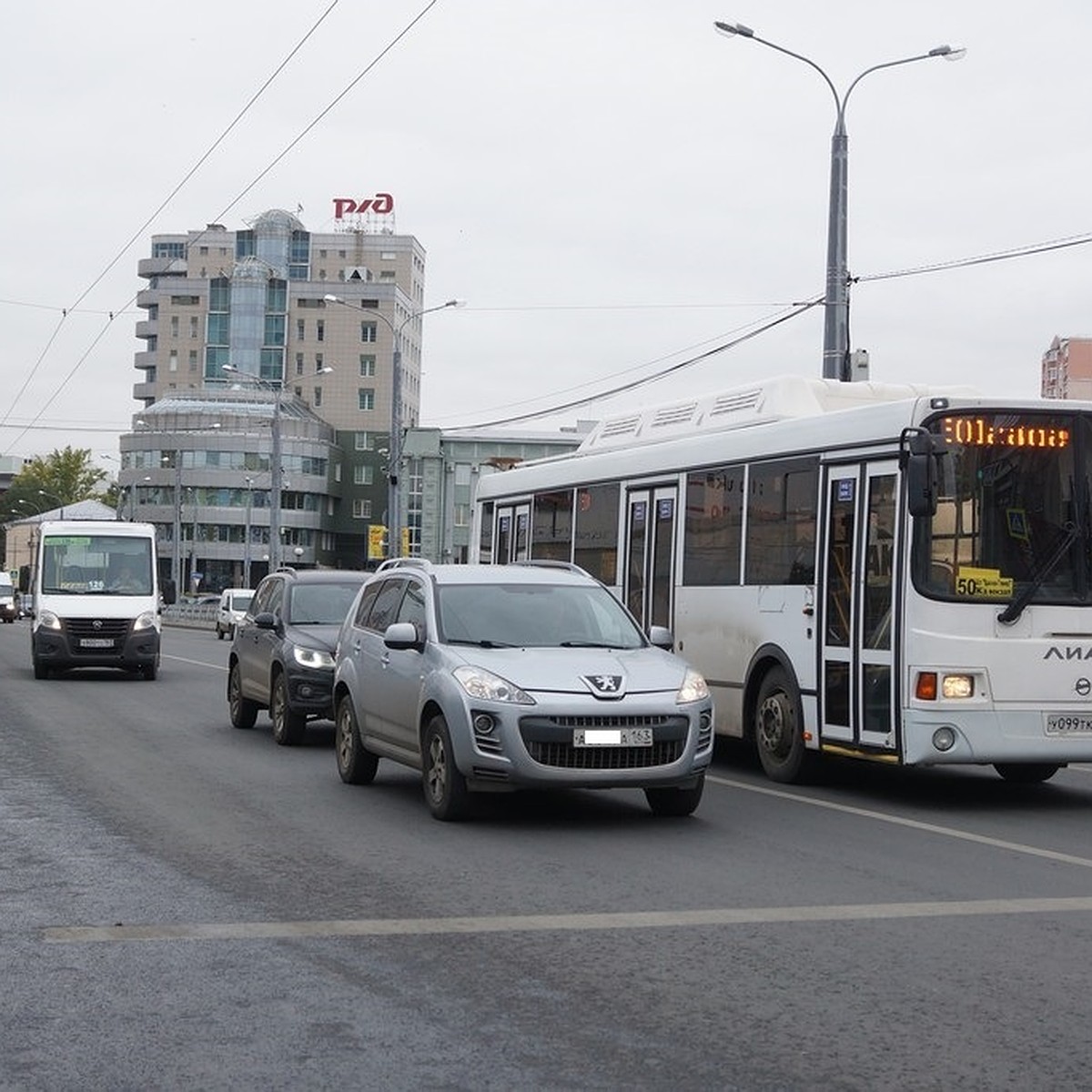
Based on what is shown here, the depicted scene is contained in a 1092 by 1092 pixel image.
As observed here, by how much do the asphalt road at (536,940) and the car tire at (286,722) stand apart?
3777 mm

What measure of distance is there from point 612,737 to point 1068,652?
3764 mm

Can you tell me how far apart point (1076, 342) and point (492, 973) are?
6237cm

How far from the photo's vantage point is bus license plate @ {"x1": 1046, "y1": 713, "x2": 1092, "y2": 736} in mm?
12703

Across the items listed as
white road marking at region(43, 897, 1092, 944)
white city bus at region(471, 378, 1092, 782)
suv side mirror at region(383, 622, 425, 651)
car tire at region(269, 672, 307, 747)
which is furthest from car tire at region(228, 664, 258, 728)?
white road marking at region(43, 897, 1092, 944)

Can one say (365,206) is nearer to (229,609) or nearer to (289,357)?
(289,357)

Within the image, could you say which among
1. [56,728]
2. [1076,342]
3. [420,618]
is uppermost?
[1076,342]

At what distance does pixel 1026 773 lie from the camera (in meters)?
15.0

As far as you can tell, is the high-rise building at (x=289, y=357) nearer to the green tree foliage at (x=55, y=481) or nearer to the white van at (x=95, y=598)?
the green tree foliage at (x=55, y=481)

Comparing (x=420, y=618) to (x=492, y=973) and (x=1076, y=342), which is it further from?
(x=1076, y=342)

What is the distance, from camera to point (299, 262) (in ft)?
472

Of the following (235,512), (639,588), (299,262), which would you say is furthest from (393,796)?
(299,262)

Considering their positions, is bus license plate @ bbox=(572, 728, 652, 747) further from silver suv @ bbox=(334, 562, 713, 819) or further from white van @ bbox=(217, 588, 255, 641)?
white van @ bbox=(217, 588, 255, 641)

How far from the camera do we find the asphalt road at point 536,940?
5668 mm

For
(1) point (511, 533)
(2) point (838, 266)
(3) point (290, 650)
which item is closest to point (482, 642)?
(3) point (290, 650)
